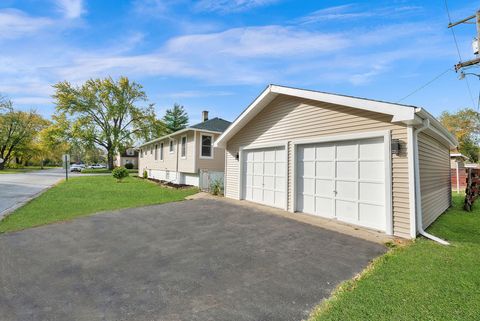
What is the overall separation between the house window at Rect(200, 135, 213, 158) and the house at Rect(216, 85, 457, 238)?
5446 mm

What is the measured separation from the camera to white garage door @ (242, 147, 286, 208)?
8.57 metres

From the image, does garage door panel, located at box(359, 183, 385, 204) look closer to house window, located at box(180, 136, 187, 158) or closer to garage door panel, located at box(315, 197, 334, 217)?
garage door panel, located at box(315, 197, 334, 217)

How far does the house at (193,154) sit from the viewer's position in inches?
579

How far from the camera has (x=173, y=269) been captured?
3764 mm

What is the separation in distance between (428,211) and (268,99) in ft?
20.1

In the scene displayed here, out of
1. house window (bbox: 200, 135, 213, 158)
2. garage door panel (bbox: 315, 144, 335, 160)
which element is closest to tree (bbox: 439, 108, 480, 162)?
house window (bbox: 200, 135, 213, 158)

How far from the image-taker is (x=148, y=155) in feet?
82.5

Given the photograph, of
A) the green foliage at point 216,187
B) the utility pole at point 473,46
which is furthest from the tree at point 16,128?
the utility pole at point 473,46

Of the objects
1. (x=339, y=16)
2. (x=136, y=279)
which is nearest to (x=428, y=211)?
(x=136, y=279)

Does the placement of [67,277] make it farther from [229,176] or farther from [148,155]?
[148,155]

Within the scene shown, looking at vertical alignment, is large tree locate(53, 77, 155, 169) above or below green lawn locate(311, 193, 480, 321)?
above

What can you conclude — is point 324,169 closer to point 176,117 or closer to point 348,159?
point 348,159

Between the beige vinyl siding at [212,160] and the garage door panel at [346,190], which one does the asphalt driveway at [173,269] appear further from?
the beige vinyl siding at [212,160]

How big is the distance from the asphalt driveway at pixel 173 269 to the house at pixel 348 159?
4.12ft
